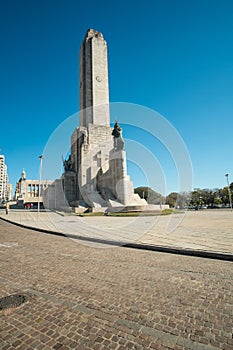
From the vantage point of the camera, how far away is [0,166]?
12875 cm

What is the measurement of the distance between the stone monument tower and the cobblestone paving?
989 inches

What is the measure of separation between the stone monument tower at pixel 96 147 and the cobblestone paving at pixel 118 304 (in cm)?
2512

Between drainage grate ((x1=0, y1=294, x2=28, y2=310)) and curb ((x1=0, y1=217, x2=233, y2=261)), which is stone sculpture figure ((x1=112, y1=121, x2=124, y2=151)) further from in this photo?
drainage grate ((x1=0, y1=294, x2=28, y2=310))

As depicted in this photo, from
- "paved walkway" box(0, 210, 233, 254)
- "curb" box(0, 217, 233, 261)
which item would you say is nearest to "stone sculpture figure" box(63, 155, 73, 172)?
"paved walkway" box(0, 210, 233, 254)

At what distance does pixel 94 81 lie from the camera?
4769 centimetres

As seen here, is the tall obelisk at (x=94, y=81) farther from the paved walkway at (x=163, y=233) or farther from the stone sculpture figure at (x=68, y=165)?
the paved walkway at (x=163, y=233)

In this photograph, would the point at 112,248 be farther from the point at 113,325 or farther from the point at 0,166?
the point at 0,166

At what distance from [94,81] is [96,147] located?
1590 cm

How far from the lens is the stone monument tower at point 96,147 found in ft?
108

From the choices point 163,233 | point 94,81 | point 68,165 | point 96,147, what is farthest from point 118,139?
point 163,233

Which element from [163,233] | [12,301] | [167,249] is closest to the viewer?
[12,301]

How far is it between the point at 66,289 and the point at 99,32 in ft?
197

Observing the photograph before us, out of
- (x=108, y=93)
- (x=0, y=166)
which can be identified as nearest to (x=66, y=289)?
(x=108, y=93)

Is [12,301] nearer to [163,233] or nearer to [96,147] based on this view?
[163,233]
